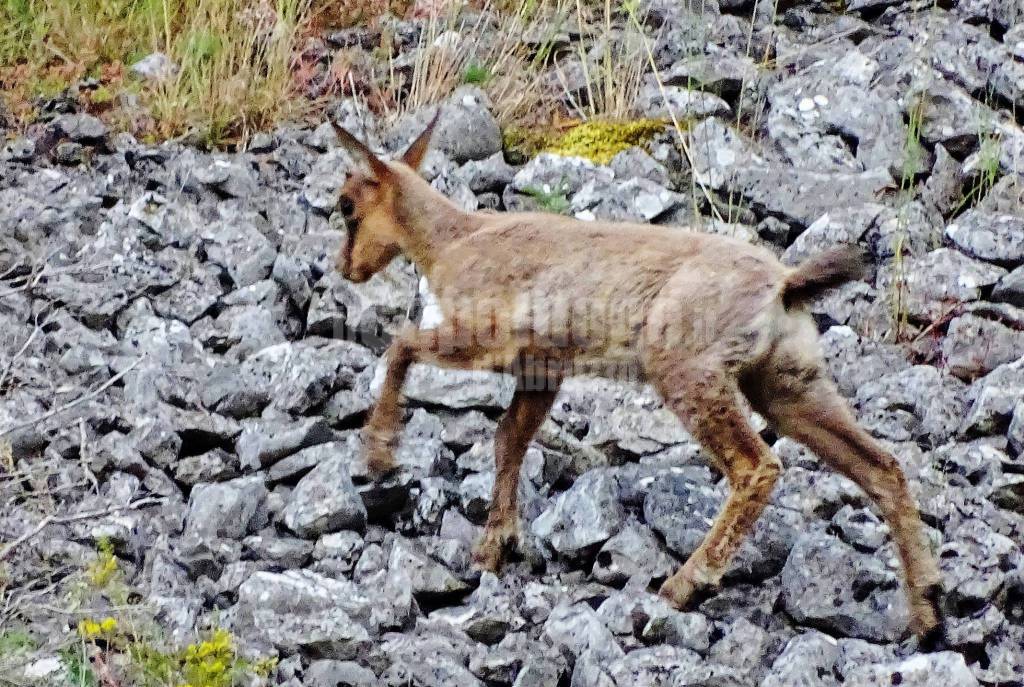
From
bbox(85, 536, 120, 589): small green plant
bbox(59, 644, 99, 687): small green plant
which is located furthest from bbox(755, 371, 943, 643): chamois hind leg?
bbox(59, 644, 99, 687): small green plant

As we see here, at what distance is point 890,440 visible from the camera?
6.13 metres

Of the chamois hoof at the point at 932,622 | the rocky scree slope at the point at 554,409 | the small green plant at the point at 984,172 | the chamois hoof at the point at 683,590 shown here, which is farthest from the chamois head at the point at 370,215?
the small green plant at the point at 984,172

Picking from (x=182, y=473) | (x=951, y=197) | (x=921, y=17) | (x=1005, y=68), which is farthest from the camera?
(x=921, y=17)

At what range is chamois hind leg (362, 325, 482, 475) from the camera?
5.57 meters

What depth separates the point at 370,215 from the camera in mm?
6238

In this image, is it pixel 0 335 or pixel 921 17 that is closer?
pixel 0 335

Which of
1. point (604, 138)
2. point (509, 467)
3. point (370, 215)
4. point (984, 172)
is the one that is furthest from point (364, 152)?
point (984, 172)

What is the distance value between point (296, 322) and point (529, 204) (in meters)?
1.67

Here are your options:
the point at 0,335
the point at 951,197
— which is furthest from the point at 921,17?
the point at 0,335

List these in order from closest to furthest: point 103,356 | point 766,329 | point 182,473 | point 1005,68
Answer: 1. point 766,329
2. point 182,473
3. point 103,356
4. point 1005,68

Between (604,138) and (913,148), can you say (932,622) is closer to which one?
(913,148)

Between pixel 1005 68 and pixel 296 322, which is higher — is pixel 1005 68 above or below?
above

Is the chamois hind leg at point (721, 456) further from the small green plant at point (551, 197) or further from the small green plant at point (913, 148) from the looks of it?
the small green plant at point (913, 148)

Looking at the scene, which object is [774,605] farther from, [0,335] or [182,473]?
[0,335]
